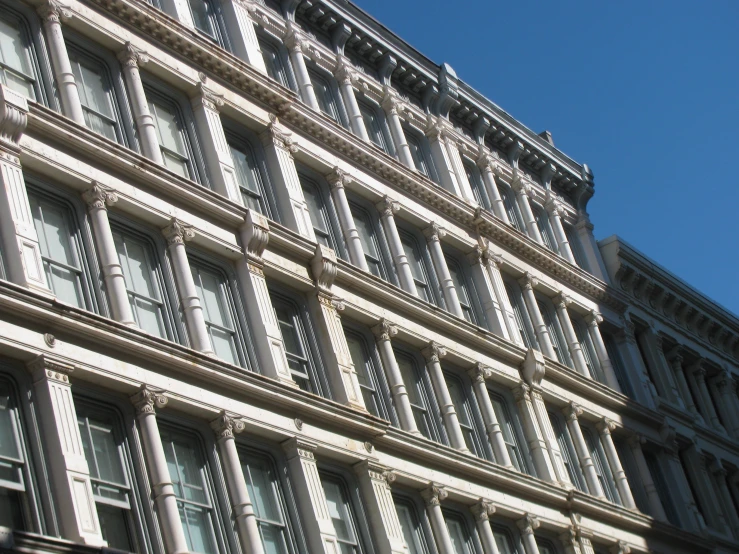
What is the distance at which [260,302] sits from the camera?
28.1m

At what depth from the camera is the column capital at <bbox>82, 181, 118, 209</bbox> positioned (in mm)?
25308

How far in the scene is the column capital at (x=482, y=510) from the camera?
104 feet

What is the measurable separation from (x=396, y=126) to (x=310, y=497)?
1554cm

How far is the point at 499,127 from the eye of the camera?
43906mm

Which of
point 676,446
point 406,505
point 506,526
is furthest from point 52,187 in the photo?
point 676,446

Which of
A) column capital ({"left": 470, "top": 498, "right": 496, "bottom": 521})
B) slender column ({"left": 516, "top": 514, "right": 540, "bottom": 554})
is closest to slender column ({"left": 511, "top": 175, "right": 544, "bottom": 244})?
slender column ({"left": 516, "top": 514, "right": 540, "bottom": 554})

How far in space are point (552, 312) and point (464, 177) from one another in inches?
214

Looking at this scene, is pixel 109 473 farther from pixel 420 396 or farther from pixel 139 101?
pixel 420 396

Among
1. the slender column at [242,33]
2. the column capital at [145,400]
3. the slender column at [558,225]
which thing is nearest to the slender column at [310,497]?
the column capital at [145,400]

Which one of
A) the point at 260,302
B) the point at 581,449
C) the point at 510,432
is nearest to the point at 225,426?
the point at 260,302

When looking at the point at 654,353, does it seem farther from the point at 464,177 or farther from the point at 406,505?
the point at 406,505

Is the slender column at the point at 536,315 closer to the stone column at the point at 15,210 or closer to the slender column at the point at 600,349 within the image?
the slender column at the point at 600,349

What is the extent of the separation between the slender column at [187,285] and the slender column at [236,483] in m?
1.51

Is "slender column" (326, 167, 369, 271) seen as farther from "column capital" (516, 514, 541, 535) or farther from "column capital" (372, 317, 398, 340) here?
"column capital" (516, 514, 541, 535)
